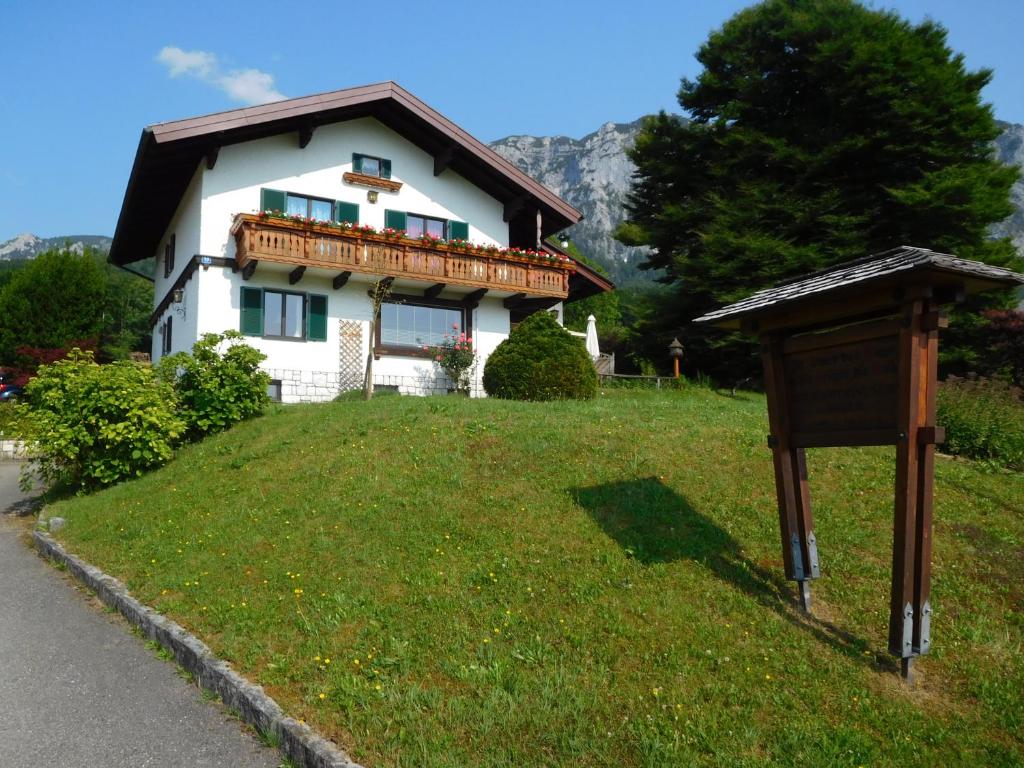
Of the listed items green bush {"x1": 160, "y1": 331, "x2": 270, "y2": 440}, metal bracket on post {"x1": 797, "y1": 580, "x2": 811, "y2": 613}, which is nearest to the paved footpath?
metal bracket on post {"x1": 797, "y1": 580, "x2": 811, "y2": 613}

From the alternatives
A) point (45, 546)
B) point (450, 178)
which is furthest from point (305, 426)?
point (450, 178)

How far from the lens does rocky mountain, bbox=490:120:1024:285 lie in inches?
6152

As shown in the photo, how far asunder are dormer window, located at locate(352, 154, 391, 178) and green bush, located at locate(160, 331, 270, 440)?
9792 mm

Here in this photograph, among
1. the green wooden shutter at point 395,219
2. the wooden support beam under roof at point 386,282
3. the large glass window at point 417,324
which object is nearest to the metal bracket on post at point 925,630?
the wooden support beam under roof at point 386,282

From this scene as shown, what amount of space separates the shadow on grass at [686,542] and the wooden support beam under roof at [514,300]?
51.6 ft

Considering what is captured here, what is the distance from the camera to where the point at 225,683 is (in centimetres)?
601

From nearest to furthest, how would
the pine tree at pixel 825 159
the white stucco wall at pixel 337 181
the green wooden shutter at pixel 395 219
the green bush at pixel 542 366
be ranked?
the green bush at pixel 542 366, the white stucco wall at pixel 337 181, the green wooden shutter at pixel 395 219, the pine tree at pixel 825 159

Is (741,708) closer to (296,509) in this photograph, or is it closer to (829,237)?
(296,509)

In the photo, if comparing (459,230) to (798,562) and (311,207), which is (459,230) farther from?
(798,562)

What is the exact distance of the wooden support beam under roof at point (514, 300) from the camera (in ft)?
81.1

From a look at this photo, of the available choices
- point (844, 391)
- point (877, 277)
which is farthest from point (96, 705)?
point (877, 277)

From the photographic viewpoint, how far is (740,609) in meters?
6.57

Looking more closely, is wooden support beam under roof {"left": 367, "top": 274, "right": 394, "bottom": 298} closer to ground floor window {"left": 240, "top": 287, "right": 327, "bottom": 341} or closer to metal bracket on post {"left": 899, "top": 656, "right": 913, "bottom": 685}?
ground floor window {"left": 240, "top": 287, "right": 327, "bottom": 341}

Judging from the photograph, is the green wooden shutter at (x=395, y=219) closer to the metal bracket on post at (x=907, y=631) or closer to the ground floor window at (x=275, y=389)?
the ground floor window at (x=275, y=389)
